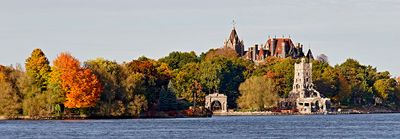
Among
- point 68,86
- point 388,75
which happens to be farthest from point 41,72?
point 388,75

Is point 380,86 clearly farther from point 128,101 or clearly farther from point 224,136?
point 224,136

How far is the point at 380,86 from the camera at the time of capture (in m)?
175

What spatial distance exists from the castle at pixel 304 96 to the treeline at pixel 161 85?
219 centimetres

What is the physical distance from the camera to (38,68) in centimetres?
11188

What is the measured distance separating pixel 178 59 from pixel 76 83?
66267mm

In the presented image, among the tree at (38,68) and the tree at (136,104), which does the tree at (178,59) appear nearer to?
the tree at (136,104)

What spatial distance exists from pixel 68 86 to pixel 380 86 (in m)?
77.9

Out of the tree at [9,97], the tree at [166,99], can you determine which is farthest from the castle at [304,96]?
the tree at [9,97]

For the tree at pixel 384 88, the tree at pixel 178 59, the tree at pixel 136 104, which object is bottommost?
the tree at pixel 136 104

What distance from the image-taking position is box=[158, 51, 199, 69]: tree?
171250 mm

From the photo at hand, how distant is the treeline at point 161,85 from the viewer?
108 m

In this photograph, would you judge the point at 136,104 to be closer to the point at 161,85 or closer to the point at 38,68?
the point at 38,68

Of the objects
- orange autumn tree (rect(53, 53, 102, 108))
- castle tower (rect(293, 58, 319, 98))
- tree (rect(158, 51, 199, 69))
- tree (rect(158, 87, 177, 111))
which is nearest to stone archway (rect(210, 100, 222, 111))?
castle tower (rect(293, 58, 319, 98))

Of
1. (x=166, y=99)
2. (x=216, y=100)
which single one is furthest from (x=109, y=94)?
(x=216, y=100)
